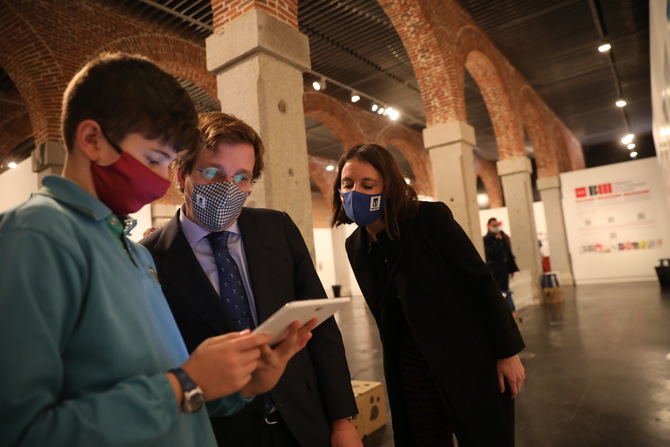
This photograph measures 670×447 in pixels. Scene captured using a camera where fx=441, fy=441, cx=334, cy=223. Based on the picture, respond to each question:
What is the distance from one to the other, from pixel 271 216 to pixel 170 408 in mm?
960

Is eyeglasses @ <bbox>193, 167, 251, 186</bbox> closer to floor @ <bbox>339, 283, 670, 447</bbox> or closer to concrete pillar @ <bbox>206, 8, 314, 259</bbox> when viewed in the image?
concrete pillar @ <bbox>206, 8, 314, 259</bbox>

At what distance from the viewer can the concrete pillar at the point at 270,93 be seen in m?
3.77

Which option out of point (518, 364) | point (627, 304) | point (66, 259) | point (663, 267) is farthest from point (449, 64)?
point (663, 267)

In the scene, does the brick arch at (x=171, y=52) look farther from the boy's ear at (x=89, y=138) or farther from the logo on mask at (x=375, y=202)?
the boy's ear at (x=89, y=138)

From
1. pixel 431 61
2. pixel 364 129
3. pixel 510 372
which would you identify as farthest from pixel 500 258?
pixel 510 372

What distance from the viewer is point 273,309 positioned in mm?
1499

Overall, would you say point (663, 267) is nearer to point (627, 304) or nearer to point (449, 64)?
point (627, 304)

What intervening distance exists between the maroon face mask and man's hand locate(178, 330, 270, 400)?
35cm

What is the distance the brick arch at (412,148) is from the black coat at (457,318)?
44.6 feet

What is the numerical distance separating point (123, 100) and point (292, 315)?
55cm

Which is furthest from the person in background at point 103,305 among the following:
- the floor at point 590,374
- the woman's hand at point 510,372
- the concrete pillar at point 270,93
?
the floor at point 590,374

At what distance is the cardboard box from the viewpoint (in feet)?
11.8

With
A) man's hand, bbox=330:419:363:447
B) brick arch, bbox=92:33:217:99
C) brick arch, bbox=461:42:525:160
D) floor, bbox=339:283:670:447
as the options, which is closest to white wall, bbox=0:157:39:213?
brick arch, bbox=92:33:217:99

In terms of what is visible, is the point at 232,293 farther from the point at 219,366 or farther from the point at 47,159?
the point at 47,159
